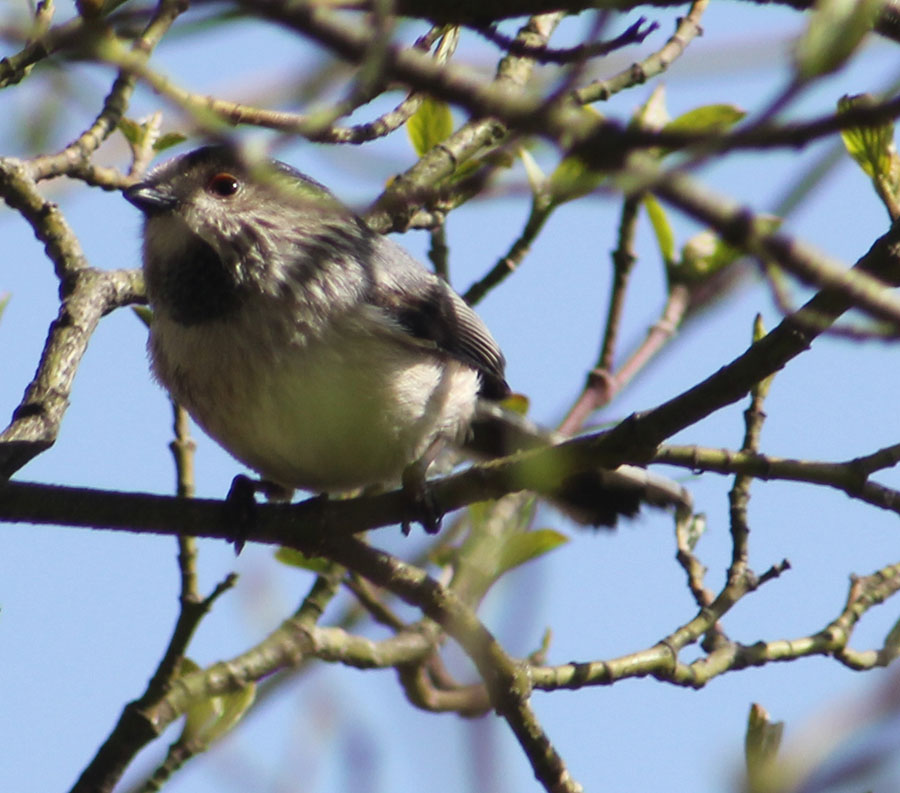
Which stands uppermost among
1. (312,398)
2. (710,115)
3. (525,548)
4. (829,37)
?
(710,115)

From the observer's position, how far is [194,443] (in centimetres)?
425

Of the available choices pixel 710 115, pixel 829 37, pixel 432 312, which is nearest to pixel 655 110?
pixel 710 115

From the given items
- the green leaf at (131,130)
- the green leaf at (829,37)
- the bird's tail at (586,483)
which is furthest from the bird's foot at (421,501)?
the green leaf at (829,37)

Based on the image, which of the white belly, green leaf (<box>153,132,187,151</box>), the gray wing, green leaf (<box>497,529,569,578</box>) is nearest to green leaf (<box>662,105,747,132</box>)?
the gray wing

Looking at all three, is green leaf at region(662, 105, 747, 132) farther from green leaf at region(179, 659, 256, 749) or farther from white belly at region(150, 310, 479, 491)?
green leaf at region(179, 659, 256, 749)

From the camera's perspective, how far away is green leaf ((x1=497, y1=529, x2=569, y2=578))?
4.03 meters

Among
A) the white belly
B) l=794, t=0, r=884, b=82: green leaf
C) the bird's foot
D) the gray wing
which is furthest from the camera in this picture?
the gray wing

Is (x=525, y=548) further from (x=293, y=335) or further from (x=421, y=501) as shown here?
(x=293, y=335)

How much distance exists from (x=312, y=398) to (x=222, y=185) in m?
1.06

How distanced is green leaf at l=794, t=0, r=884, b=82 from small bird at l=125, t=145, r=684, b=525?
3155mm

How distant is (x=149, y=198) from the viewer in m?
4.51

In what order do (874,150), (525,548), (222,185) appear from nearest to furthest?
1. (874,150)
2. (525,548)
3. (222,185)

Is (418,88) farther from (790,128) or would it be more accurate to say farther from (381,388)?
(381,388)

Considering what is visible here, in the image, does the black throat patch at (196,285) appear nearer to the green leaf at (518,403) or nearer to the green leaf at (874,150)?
the green leaf at (518,403)
